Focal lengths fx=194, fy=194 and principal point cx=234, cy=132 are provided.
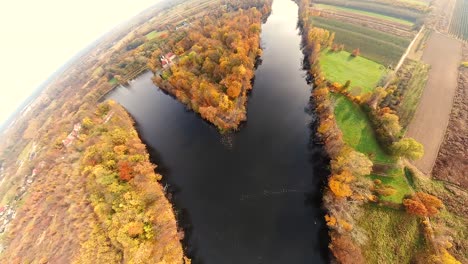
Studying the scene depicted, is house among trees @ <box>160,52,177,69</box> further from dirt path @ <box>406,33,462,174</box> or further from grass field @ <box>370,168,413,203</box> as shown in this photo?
dirt path @ <box>406,33,462,174</box>

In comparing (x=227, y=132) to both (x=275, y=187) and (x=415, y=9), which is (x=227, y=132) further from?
(x=415, y=9)

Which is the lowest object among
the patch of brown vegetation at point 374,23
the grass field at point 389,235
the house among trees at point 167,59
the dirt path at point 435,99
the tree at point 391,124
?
the grass field at point 389,235

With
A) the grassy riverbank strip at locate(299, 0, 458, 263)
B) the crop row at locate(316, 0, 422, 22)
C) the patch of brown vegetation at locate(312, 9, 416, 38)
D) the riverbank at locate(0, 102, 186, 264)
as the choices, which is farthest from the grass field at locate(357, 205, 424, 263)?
the crop row at locate(316, 0, 422, 22)

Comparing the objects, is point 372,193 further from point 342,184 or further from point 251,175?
point 251,175

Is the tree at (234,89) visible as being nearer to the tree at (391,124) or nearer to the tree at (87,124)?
the tree at (391,124)

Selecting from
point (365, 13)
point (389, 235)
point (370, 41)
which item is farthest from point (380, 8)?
point (389, 235)

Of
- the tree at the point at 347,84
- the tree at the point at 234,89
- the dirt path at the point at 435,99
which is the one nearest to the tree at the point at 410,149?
the dirt path at the point at 435,99
